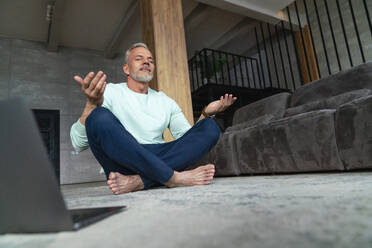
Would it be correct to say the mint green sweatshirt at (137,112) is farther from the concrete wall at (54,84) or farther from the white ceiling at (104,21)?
the concrete wall at (54,84)

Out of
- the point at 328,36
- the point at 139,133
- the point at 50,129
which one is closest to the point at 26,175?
the point at 139,133

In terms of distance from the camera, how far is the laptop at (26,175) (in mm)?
371

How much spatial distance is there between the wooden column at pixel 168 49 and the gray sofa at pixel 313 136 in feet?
2.48

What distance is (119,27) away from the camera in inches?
199

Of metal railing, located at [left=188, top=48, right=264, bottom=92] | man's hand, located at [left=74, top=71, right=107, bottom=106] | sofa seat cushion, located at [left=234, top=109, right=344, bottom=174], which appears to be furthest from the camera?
metal railing, located at [left=188, top=48, right=264, bottom=92]

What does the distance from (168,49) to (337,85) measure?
1.72m

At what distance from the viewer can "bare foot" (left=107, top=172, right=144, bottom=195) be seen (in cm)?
108

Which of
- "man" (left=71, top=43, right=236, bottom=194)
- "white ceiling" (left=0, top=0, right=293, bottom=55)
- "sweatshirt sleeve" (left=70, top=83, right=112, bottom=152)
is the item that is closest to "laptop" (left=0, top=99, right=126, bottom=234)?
"man" (left=71, top=43, right=236, bottom=194)

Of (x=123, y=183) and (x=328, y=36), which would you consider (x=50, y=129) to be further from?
(x=328, y=36)

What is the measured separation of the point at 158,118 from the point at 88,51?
17.5ft

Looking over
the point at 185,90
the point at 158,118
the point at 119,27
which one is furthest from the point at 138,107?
the point at 119,27

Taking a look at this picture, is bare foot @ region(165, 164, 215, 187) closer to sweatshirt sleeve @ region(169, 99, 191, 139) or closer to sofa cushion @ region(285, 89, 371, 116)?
sweatshirt sleeve @ region(169, 99, 191, 139)

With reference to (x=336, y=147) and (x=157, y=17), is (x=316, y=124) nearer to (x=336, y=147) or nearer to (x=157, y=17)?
(x=336, y=147)

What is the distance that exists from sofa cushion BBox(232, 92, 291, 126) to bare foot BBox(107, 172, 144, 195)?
1970 mm
